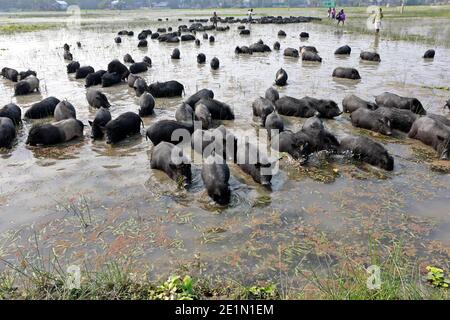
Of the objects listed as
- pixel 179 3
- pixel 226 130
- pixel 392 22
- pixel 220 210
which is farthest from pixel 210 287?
pixel 179 3

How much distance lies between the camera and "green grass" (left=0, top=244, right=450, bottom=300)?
406cm

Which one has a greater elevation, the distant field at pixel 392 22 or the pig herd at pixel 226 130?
the distant field at pixel 392 22

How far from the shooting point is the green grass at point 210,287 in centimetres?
406

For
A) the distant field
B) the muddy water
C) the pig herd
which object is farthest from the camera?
the distant field

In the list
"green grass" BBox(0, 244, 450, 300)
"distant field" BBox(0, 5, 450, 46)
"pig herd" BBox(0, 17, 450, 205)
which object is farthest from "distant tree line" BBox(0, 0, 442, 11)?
"green grass" BBox(0, 244, 450, 300)

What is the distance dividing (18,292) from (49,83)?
43.6ft

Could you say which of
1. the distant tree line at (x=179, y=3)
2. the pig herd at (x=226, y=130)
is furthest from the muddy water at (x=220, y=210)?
Answer: the distant tree line at (x=179, y=3)

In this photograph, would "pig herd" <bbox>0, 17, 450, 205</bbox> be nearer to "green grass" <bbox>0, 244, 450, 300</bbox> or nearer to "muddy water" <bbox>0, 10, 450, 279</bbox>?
"muddy water" <bbox>0, 10, 450, 279</bbox>

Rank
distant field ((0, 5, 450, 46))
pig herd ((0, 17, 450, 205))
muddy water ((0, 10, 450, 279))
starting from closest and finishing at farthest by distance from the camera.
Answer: muddy water ((0, 10, 450, 279)) < pig herd ((0, 17, 450, 205)) < distant field ((0, 5, 450, 46))

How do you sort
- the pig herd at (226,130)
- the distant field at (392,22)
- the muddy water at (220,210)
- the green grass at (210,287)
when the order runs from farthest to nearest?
1. the distant field at (392,22)
2. the pig herd at (226,130)
3. the muddy water at (220,210)
4. the green grass at (210,287)

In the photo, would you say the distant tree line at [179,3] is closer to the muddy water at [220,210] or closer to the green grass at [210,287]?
the muddy water at [220,210]
